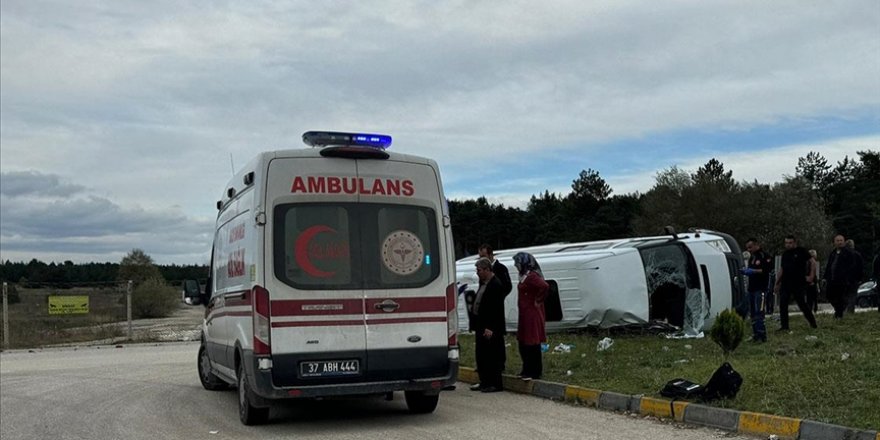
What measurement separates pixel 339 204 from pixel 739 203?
193 ft

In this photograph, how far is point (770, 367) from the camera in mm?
10141

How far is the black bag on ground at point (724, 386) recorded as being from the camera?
870 centimetres

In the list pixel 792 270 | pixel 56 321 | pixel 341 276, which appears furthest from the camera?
pixel 56 321

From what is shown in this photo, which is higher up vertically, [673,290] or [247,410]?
[673,290]

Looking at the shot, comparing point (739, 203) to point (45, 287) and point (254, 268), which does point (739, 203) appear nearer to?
point (45, 287)

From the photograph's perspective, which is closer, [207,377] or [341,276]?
[341,276]

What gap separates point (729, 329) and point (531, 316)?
258 cm

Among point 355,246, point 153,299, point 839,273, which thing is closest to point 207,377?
point 355,246

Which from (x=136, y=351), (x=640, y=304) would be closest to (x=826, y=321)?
(x=640, y=304)

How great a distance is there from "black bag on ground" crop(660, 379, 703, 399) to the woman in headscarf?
2.56 metres

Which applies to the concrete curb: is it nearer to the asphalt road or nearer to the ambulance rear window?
the asphalt road

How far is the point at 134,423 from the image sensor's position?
977 centimetres

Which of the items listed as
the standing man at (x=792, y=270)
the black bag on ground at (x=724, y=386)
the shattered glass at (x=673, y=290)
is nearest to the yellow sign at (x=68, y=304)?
the shattered glass at (x=673, y=290)

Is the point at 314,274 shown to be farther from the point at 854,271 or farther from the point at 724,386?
the point at 854,271
